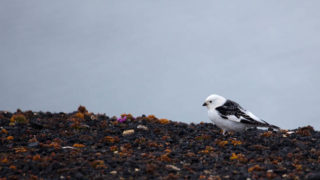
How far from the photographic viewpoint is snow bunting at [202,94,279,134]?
14055mm

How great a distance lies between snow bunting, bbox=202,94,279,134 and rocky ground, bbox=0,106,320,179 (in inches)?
17.4

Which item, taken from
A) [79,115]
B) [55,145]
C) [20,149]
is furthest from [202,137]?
[20,149]

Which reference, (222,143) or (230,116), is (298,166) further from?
(230,116)

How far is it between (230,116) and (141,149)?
9.62 feet

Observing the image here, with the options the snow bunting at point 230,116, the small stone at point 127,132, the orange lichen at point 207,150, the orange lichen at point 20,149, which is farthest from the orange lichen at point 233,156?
the orange lichen at point 20,149

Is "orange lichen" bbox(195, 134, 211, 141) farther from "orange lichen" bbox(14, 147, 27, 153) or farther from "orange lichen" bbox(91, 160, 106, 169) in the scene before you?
"orange lichen" bbox(14, 147, 27, 153)

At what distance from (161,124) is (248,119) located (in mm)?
3394

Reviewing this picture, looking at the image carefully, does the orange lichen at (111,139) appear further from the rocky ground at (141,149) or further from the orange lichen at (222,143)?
the orange lichen at (222,143)

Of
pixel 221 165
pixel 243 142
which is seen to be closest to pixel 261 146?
pixel 243 142

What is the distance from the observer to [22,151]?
1250 centimetres

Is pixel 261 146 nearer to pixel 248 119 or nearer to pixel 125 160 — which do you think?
pixel 248 119

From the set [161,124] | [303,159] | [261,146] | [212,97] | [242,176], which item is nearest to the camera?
[242,176]

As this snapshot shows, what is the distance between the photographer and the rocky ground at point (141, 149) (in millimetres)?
10922

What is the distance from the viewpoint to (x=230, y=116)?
14031mm
